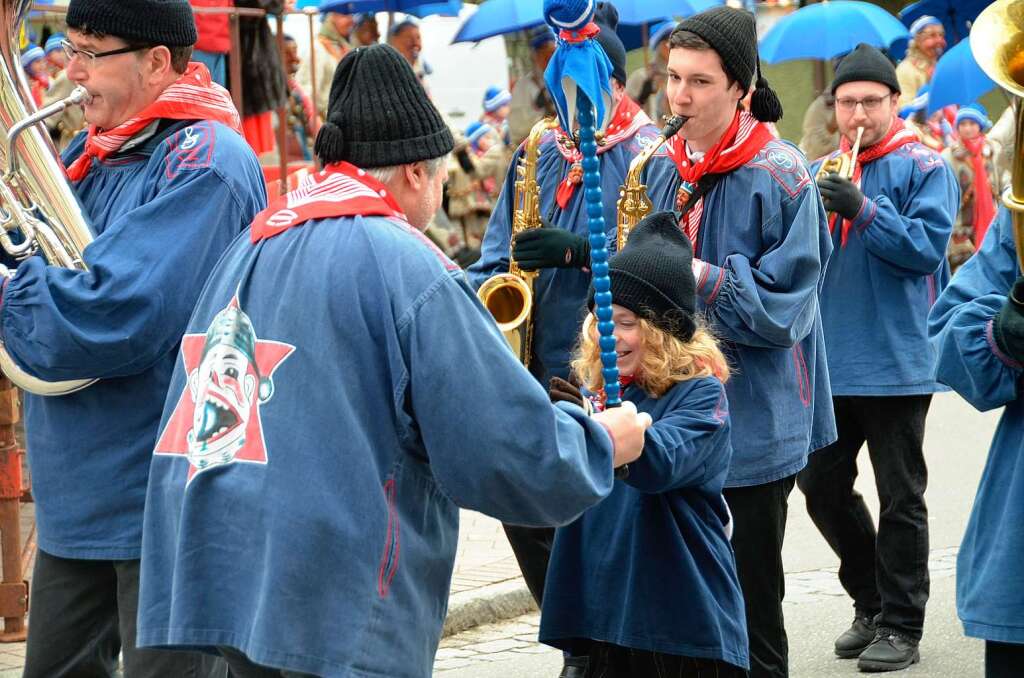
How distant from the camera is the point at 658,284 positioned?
13.4 feet

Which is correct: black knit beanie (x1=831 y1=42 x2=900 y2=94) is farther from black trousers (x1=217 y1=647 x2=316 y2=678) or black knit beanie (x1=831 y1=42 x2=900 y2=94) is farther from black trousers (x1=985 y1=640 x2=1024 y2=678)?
black trousers (x1=217 y1=647 x2=316 y2=678)

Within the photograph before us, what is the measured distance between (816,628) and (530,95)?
6211 millimetres

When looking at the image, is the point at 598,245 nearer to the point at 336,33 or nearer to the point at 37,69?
the point at 37,69

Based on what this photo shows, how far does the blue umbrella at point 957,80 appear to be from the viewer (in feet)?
42.6

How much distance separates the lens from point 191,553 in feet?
9.71

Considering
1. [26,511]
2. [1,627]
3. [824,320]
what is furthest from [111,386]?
[26,511]

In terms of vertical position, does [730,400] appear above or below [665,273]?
below

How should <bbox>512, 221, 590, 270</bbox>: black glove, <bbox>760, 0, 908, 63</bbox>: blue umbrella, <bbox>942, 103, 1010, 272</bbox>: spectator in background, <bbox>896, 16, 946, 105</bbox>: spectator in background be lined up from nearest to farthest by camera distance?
<bbox>512, 221, 590, 270</bbox>: black glove, <bbox>760, 0, 908, 63</bbox>: blue umbrella, <bbox>896, 16, 946, 105</bbox>: spectator in background, <bbox>942, 103, 1010, 272</bbox>: spectator in background

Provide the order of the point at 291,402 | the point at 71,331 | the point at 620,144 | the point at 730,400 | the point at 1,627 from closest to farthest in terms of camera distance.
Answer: the point at 291,402, the point at 71,331, the point at 730,400, the point at 620,144, the point at 1,627

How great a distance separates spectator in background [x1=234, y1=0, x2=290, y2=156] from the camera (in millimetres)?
8070

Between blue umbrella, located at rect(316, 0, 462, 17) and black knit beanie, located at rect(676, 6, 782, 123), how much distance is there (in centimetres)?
528

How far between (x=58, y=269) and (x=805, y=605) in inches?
153

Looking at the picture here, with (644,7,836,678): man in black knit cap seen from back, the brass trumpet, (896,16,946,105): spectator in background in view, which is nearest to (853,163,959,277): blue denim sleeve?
the brass trumpet

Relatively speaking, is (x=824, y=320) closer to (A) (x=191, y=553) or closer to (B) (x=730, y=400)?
(B) (x=730, y=400)
